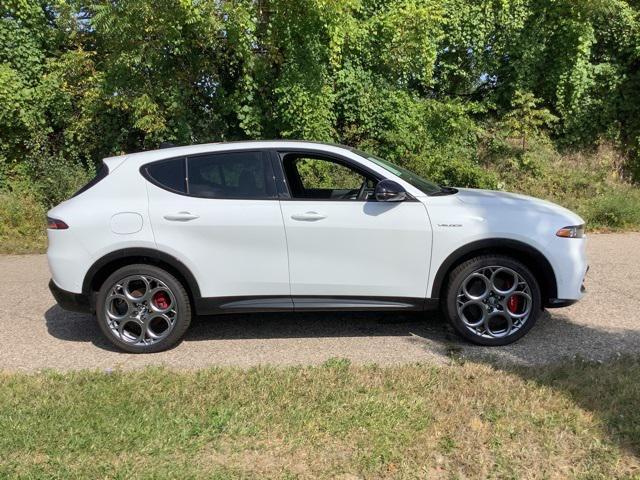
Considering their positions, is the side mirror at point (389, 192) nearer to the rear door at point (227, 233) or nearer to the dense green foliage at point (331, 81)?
the rear door at point (227, 233)

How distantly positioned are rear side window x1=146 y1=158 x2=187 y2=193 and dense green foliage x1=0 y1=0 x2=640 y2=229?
15.4 ft

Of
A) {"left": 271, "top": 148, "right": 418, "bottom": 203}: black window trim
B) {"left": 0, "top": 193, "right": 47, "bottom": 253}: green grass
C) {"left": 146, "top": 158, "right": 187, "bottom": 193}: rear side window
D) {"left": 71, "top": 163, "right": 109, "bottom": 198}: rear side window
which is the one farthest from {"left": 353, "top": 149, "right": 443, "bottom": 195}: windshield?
{"left": 0, "top": 193, "right": 47, "bottom": 253}: green grass

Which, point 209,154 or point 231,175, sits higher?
point 209,154

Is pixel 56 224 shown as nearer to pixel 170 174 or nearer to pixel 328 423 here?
pixel 170 174

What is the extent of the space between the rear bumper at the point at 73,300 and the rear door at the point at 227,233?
32.2 inches

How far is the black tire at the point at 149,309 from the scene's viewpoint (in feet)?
15.7

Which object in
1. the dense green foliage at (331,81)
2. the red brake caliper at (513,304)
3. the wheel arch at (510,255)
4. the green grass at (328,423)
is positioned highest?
the dense green foliage at (331,81)

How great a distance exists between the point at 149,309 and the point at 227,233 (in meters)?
0.94

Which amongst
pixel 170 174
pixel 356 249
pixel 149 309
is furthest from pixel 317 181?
pixel 149 309

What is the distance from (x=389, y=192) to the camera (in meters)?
4.63

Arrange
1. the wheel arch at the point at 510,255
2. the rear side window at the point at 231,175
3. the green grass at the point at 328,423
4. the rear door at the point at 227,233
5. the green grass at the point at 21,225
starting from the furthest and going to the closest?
1. the green grass at the point at 21,225
2. the rear side window at the point at 231,175
3. the rear door at the point at 227,233
4. the wheel arch at the point at 510,255
5. the green grass at the point at 328,423

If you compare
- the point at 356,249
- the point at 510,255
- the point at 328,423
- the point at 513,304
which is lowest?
the point at 328,423

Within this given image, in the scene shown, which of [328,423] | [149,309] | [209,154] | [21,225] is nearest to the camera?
[328,423]

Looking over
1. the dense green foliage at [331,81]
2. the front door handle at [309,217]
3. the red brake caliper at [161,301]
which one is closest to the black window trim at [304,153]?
the front door handle at [309,217]
